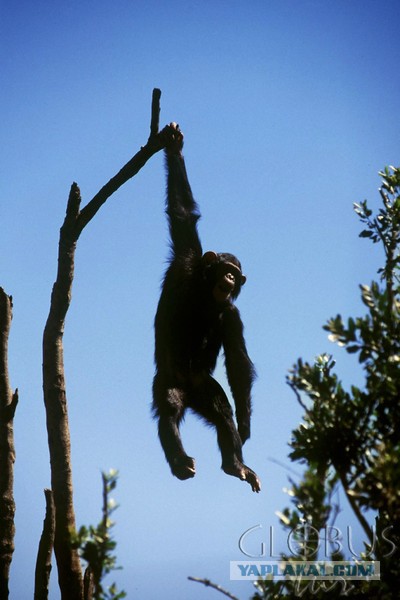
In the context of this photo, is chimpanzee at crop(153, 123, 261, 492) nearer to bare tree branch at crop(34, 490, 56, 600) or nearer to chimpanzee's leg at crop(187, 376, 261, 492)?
chimpanzee's leg at crop(187, 376, 261, 492)

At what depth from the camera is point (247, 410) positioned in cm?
918

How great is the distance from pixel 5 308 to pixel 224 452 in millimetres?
3328

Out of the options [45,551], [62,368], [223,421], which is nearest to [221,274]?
[223,421]

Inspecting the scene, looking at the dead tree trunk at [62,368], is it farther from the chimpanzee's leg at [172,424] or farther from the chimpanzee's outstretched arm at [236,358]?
the chimpanzee's outstretched arm at [236,358]

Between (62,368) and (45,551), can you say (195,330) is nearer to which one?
(62,368)

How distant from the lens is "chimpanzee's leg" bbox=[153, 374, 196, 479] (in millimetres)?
7098

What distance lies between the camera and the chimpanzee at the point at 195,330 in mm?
8453

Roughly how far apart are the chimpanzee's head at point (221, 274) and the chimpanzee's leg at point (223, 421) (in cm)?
119

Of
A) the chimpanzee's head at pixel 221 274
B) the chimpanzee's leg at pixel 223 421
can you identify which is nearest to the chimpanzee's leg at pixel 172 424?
the chimpanzee's leg at pixel 223 421

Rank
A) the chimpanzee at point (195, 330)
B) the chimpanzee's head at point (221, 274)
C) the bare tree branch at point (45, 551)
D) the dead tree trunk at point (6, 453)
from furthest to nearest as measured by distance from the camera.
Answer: the chimpanzee's head at point (221, 274) < the chimpanzee at point (195, 330) < the dead tree trunk at point (6, 453) < the bare tree branch at point (45, 551)

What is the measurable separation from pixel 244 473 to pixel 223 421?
0.95 meters

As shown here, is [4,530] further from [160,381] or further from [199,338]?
[199,338]

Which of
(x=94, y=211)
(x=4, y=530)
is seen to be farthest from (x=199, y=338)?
(x=4, y=530)

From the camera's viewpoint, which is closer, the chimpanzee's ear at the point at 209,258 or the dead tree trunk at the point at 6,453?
the dead tree trunk at the point at 6,453
